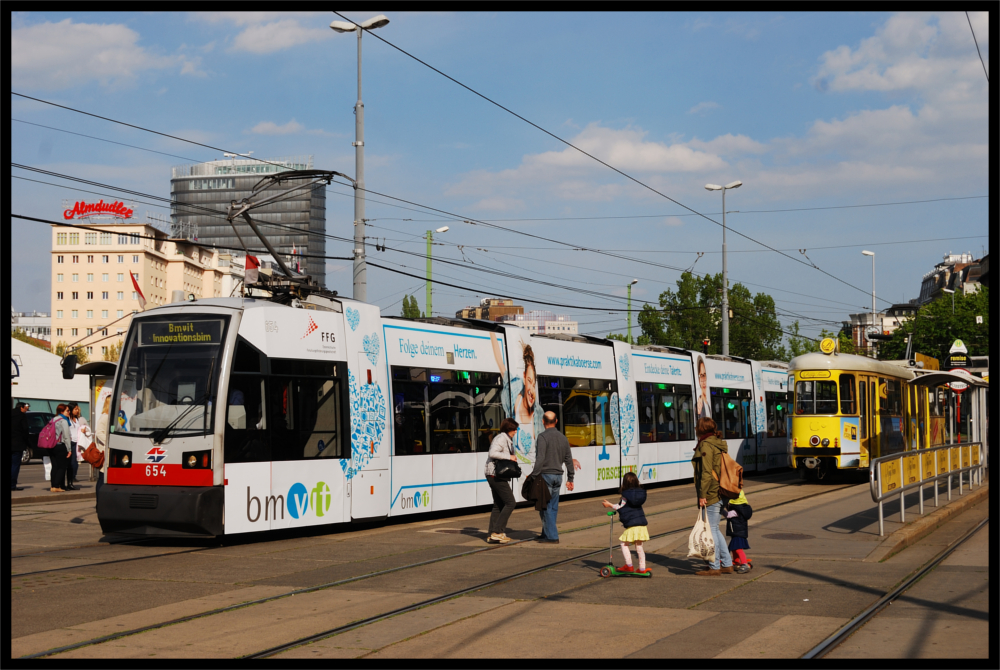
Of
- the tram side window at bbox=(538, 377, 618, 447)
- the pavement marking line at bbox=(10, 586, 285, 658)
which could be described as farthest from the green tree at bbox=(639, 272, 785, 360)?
the pavement marking line at bbox=(10, 586, 285, 658)

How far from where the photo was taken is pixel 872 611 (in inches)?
338

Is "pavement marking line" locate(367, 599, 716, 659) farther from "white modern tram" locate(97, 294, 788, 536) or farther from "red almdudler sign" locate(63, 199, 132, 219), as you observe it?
"red almdudler sign" locate(63, 199, 132, 219)

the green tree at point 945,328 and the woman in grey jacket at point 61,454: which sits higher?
the green tree at point 945,328

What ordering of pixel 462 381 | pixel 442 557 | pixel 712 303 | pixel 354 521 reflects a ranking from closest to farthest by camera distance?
pixel 442 557 → pixel 354 521 → pixel 462 381 → pixel 712 303

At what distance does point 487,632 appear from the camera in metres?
7.86

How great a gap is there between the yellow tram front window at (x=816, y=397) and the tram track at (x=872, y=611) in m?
11.9

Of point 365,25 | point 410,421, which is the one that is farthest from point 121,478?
point 365,25

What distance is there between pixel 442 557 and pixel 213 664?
18.5ft

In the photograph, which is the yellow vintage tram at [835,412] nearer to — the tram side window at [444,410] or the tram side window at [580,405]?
the tram side window at [580,405]

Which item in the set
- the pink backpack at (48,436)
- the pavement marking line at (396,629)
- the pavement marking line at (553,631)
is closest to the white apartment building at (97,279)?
the pink backpack at (48,436)

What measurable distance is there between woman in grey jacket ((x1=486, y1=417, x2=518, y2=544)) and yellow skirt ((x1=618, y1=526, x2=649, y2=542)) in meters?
2.85

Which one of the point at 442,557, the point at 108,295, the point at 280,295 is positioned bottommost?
the point at 442,557

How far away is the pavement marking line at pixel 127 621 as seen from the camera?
7.43 metres

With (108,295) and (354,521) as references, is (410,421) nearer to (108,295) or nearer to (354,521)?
(354,521)
